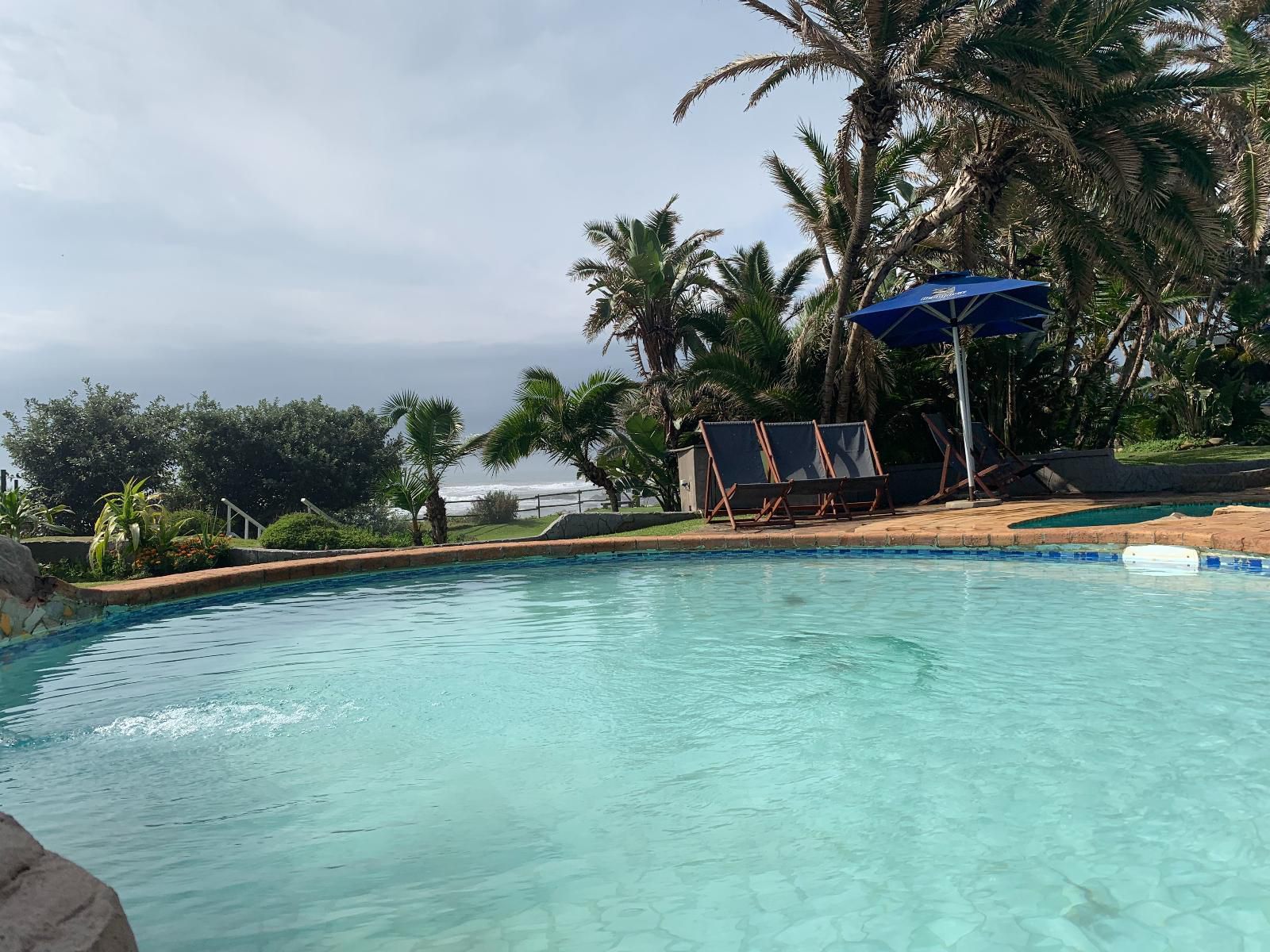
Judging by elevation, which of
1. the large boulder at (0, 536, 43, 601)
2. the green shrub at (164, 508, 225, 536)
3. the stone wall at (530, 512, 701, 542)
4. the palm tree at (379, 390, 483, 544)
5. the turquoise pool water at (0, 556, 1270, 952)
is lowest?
the turquoise pool water at (0, 556, 1270, 952)

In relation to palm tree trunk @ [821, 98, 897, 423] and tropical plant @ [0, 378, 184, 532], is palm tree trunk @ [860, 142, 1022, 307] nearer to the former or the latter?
palm tree trunk @ [821, 98, 897, 423]

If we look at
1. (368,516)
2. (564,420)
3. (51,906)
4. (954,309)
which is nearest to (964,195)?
(954,309)

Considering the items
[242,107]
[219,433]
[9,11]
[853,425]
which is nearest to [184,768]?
[9,11]

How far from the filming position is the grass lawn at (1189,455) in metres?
13.2

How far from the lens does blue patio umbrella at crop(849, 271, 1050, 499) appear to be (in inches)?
389

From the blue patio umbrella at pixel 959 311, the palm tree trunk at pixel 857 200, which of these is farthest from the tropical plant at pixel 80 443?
the blue patio umbrella at pixel 959 311

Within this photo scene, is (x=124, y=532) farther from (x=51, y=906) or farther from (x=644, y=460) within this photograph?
(x=51, y=906)

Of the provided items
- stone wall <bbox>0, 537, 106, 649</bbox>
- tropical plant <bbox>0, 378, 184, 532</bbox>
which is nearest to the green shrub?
stone wall <bbox>0, 537, 106, 649</bbox>

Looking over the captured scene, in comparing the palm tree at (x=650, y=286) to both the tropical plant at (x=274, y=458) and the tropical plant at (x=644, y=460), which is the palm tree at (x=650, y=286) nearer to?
the tropical plant at (x=644, y=460)

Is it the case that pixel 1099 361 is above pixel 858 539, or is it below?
above

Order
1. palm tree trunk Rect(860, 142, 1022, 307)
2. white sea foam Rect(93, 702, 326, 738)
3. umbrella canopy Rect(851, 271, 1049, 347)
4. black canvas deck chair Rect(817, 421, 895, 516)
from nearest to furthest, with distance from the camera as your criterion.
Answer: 1. white sea foam Rect(93, 702, 326, 738)
2. umbrella canopy Rect(851, 271, 1049, 347)
3. black canvas deck chair Rect(817, 421, 895, 516)
4. palm tree trunk Rect(860, 142, 1022, 307)

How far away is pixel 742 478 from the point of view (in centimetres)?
1077

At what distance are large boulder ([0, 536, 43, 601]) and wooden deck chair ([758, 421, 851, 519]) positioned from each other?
7.91 m

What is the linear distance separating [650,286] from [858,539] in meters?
8.80
